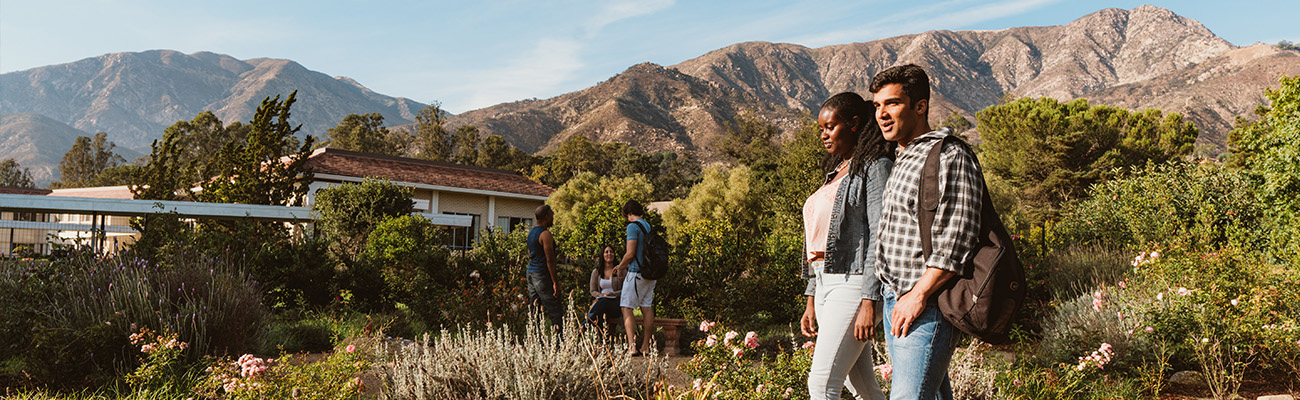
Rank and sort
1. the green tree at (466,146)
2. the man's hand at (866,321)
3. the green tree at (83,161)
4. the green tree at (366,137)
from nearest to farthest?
the man's hand at (866,321) → the green tree at (366,137) → the green tree at (466,146) → the green tree at (83,161)

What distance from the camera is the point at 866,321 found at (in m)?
2.62

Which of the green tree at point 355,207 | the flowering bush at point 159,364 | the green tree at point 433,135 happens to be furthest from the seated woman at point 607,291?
the green tree at point 433,135

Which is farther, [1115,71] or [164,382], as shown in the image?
[1115,71]

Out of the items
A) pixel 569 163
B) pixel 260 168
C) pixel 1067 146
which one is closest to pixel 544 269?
pixel 260 168

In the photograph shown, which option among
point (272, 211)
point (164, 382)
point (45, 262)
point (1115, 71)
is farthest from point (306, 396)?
point (1115, 71)

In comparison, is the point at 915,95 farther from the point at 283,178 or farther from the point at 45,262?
the point at 283,178

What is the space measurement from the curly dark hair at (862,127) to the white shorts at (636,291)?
369 centimetres

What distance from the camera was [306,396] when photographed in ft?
11.6

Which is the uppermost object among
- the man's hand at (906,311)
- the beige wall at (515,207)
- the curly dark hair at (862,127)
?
the curly dark hair at (862,127)

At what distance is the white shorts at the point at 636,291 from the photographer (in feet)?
21.8

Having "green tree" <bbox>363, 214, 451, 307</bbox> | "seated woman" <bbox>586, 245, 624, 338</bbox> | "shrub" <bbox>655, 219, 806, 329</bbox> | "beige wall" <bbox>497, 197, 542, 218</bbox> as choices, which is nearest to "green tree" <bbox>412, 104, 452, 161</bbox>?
"beige wall" <bbox>497, 197, 542, 218</bbox>

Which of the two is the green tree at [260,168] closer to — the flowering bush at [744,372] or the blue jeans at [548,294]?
the blue jeans at [548,294]

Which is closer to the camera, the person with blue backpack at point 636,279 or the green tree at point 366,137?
the person with blue backpack at point 636,279

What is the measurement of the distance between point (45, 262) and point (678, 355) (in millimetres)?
6075
